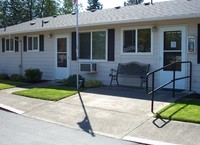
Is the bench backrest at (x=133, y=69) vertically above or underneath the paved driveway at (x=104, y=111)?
above

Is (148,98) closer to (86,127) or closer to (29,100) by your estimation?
(86,127)

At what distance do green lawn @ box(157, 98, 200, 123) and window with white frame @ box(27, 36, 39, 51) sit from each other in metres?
10.5

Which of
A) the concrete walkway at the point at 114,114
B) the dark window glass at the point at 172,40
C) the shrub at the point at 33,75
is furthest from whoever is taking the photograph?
the shrub at the point at 33,75

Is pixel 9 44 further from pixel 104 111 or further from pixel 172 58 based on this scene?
pixel 104 111

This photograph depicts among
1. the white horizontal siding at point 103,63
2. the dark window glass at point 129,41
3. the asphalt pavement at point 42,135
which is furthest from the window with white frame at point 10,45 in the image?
the asphalt pavement at point 42,135

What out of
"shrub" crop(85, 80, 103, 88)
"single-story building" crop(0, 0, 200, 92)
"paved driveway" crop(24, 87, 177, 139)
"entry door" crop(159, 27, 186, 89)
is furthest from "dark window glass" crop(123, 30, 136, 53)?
"paved driveway" crop(24, 87, 177, 139)

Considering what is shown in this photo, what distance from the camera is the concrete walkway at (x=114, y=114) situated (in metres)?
6.61

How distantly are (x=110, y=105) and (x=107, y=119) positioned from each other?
1.44 meters

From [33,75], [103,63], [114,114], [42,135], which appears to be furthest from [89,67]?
[42,135]

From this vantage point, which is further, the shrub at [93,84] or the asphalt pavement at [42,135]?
the shrub at [93,84]

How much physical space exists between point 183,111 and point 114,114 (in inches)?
72.1

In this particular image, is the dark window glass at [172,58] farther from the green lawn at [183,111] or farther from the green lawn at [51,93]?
the green lawn at [51,93]

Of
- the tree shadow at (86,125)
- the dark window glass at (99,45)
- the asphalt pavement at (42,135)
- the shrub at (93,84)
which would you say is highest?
the dark window glass at (99,45)

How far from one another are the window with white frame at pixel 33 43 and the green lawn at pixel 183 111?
34.4ft
